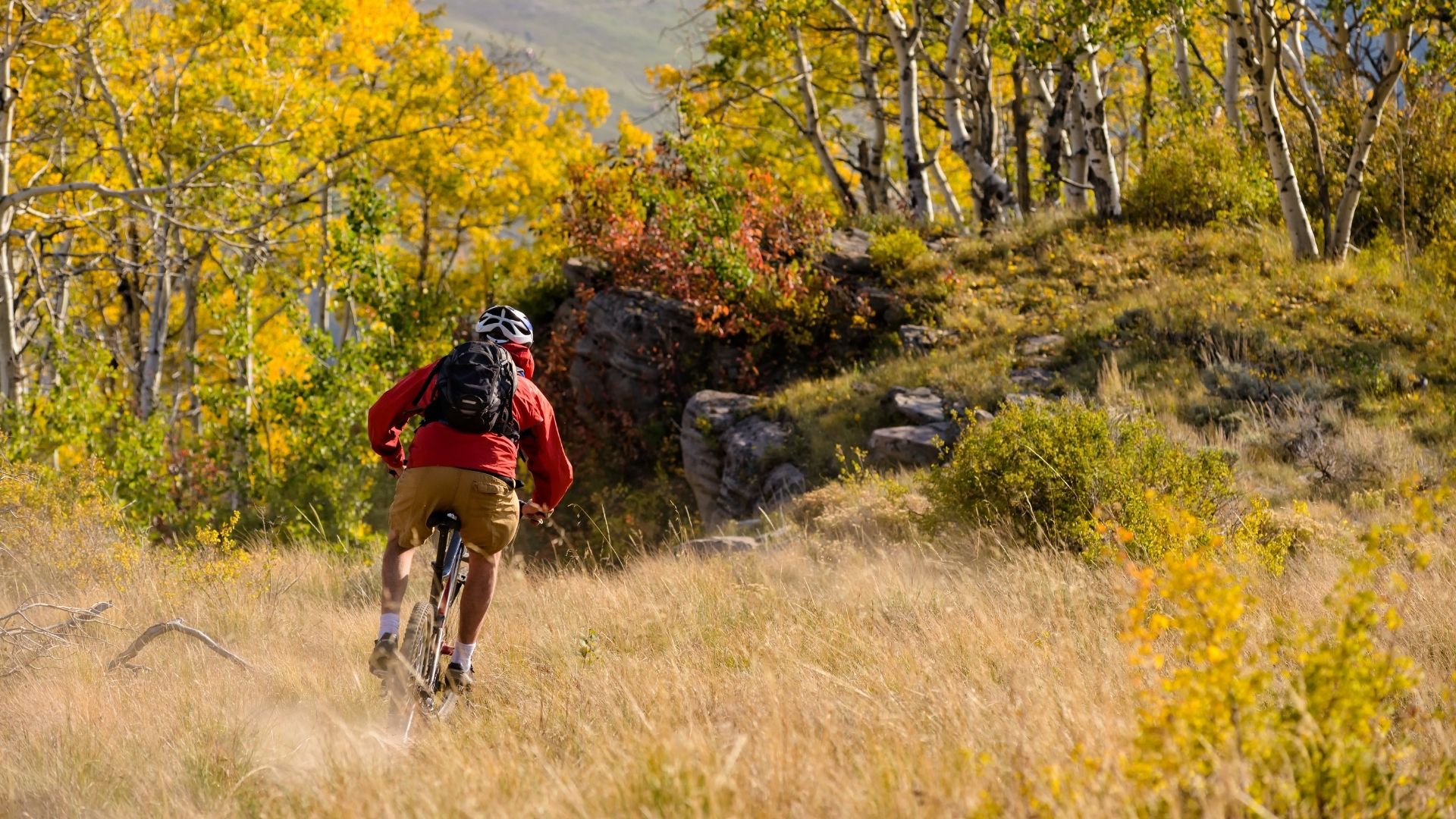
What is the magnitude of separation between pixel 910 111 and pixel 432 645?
13.4 meters

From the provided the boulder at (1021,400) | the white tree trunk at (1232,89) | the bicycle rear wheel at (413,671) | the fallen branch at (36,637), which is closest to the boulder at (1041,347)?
the boulder at (1021,400)

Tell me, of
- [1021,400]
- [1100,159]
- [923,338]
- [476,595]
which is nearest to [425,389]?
[476,595]

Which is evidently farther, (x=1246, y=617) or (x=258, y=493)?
(x=258, y=493)

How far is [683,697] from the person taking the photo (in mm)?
4340

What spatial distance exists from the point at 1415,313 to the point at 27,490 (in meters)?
12.9

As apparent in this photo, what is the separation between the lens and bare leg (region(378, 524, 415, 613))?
15.5ft

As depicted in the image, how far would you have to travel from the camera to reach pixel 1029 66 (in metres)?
17.2

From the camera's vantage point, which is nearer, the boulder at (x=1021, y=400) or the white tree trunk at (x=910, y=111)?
the boulder at (x=1021, y=400)

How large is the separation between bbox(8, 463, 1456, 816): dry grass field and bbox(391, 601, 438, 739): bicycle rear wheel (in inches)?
5.9

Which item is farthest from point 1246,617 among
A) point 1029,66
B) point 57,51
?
point 57,51

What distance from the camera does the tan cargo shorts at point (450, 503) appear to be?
186 inches

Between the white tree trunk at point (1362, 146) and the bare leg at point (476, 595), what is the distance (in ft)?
36.5

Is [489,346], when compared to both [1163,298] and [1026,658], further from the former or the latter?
[1163,298]

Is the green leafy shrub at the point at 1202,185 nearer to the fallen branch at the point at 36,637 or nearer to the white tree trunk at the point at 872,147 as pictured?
the white tree trunk at the point at 872,147
